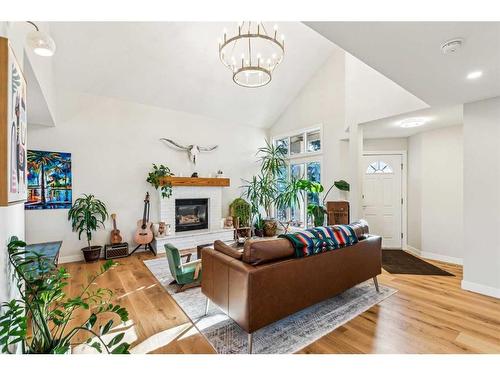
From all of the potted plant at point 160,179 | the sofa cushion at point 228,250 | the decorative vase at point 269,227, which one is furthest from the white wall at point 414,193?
the potted plant at point 160,179

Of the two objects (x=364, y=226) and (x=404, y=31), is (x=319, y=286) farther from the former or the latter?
(x=404, y=31)

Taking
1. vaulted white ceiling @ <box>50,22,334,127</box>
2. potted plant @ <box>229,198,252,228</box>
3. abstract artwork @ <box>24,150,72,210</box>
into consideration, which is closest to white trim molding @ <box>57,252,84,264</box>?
abstract artwork @ <box>24,150,72,210</box>

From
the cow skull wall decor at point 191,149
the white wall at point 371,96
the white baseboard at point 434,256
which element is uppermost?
the white wall at point 371,96

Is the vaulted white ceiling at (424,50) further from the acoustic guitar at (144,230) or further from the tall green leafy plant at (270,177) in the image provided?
the acoustic guitar at (144,230)

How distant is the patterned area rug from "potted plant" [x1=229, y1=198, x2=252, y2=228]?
299 cm

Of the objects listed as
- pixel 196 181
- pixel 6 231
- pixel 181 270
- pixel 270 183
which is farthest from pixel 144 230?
pixel 6 231

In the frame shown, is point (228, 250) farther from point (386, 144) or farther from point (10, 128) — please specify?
point (386, 144)

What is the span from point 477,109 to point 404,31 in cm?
234

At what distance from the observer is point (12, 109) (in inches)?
43.1

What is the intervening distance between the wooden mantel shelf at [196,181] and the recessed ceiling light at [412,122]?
12.3 feet

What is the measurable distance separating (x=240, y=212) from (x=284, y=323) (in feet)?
12.7

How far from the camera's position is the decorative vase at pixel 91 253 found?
4.14 metres

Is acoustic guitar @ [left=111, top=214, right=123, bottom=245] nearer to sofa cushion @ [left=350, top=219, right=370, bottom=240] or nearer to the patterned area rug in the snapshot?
the patterned area rug
